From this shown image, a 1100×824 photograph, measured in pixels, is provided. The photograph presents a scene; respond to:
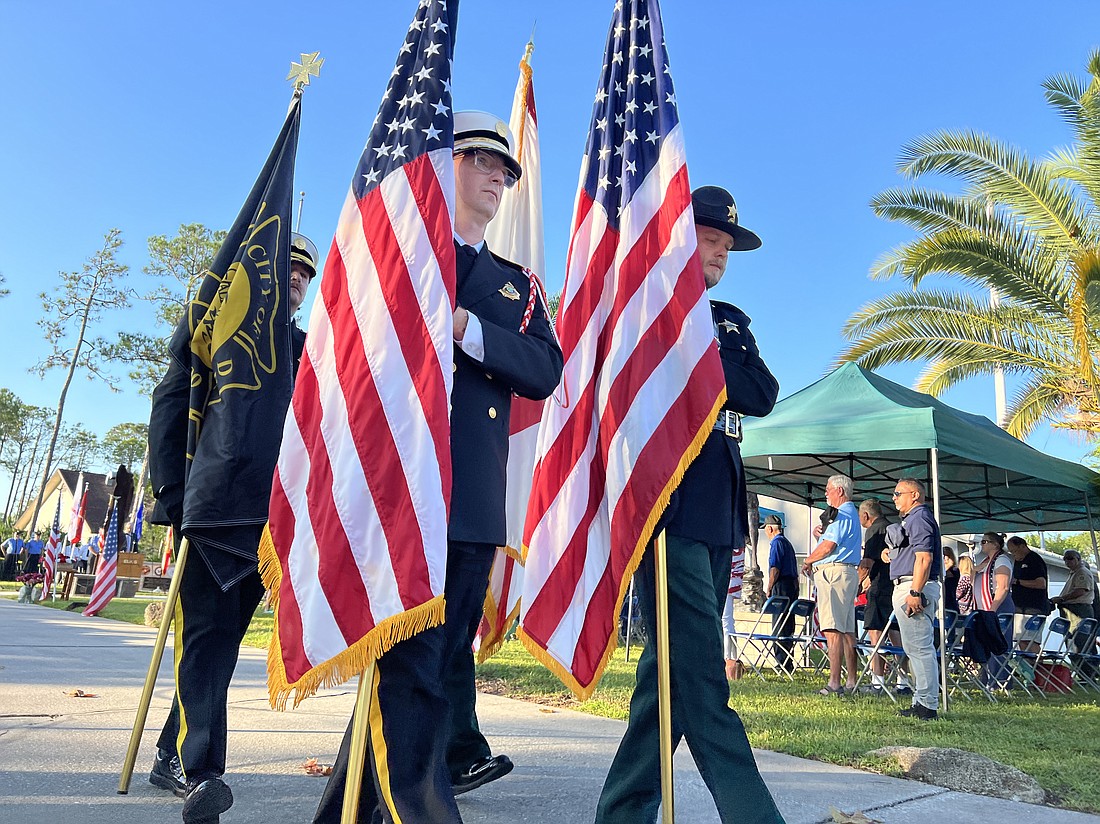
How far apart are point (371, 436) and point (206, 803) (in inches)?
54.2

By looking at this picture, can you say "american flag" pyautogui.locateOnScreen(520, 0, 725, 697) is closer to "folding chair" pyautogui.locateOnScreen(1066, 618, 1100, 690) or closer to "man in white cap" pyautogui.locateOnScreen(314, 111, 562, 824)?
"man in white cap" pyautogui.locateOnScreen(314, 111, 562, 824)

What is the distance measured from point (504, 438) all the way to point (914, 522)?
5.74m

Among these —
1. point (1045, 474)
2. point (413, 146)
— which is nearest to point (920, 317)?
point (1045, 474)

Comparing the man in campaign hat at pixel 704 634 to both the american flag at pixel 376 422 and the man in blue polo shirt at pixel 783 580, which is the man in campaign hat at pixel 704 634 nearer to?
the american flag at pixel 376 422

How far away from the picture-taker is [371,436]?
8.43 ft

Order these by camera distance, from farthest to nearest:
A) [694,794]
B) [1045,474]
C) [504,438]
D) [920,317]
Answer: [920,317] → [1045,474] → [694,794] → [504,438]

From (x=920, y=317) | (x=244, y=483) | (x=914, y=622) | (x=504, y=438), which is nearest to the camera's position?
(x=504, y=438)

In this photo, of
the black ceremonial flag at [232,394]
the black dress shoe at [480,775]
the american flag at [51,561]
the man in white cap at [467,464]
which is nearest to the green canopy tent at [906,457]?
the black dress shoe at [480,775]

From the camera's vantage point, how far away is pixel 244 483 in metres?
3.21

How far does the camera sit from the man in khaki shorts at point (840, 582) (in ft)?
26.8

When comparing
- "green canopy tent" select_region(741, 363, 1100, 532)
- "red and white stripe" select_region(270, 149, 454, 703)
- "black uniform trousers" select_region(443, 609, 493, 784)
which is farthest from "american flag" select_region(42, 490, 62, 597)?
"red and white stripe" select_region(270, 149, 454, 703)

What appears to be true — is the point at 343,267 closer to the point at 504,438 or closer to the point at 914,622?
the point at 504,438

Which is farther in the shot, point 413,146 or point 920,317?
point 920,317

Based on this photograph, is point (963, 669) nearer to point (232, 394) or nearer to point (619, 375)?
point (619, 375)
